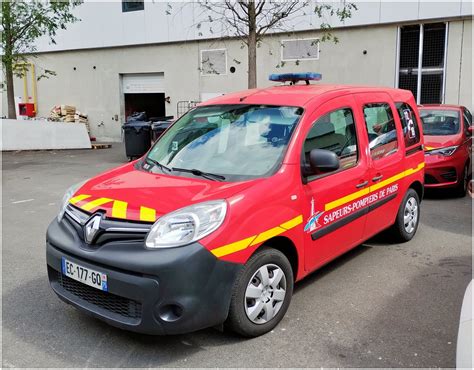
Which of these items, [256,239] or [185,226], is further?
[256,239]

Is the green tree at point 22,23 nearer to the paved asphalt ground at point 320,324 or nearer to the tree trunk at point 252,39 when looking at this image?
the tree trunk at point 252,39

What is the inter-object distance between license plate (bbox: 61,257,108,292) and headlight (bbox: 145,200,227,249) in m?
0.41

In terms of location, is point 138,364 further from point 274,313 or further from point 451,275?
point 451,275

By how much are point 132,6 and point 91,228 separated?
17.6 m

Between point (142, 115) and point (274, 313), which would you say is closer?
point (274, 313)

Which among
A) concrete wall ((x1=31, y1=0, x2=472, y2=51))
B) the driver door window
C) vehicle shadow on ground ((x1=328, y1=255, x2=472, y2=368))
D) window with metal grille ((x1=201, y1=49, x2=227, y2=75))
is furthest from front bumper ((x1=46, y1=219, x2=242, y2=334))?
window with metal grille ((x1=201, y1=49, x2=227, y2=75))

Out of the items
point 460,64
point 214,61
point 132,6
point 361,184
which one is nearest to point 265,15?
point 214,61

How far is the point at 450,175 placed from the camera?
311 inches

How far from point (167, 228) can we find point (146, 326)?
63 centimetres

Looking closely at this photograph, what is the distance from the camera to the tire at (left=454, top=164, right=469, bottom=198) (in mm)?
8242

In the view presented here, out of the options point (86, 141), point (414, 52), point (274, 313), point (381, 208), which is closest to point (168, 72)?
point (86, 141)

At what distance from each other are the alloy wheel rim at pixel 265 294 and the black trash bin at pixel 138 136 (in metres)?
10.3

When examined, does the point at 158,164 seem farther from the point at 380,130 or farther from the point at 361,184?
the point at 380,130

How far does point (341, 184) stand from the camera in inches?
161
